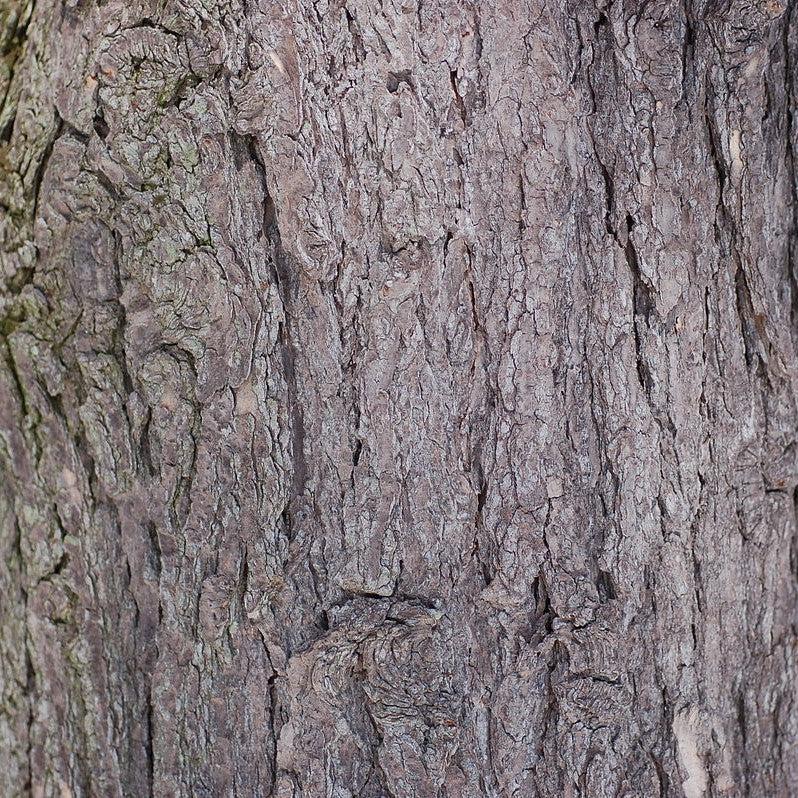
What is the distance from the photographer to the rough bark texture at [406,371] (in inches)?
44.1

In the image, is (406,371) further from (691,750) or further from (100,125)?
(691,750)

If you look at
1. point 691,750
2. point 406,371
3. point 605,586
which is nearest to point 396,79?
point 406,371

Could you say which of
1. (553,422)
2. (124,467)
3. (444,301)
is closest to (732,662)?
(553,422)

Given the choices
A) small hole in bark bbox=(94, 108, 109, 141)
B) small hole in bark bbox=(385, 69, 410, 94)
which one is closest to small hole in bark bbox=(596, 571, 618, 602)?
small hole in bark bbox=(385, 69, 410, 94)

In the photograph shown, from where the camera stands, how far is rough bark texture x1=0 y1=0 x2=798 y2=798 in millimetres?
1121

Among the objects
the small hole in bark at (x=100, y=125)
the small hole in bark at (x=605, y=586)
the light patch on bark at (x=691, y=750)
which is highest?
the small hole in bark at (x=100, y=125)

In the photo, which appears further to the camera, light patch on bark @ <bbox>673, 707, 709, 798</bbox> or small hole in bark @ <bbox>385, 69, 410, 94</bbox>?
light patch on bark @ <bbox>673, 707, 709, 798</bbox>

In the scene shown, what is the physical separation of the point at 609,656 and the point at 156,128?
991mm

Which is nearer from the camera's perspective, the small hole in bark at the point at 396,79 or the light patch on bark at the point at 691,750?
the small hole in bark at the point at 396,79

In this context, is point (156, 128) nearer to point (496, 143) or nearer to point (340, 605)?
point (496, 143)

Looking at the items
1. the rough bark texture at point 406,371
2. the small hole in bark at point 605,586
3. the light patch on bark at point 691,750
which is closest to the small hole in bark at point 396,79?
the rough bark texture at point 406,371

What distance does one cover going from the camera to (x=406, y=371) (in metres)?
1.15

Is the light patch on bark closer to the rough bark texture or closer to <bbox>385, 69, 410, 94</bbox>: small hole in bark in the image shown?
the rough bark texture

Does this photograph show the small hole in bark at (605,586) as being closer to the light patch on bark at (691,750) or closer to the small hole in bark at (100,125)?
the light patch on bark at (691,750)
